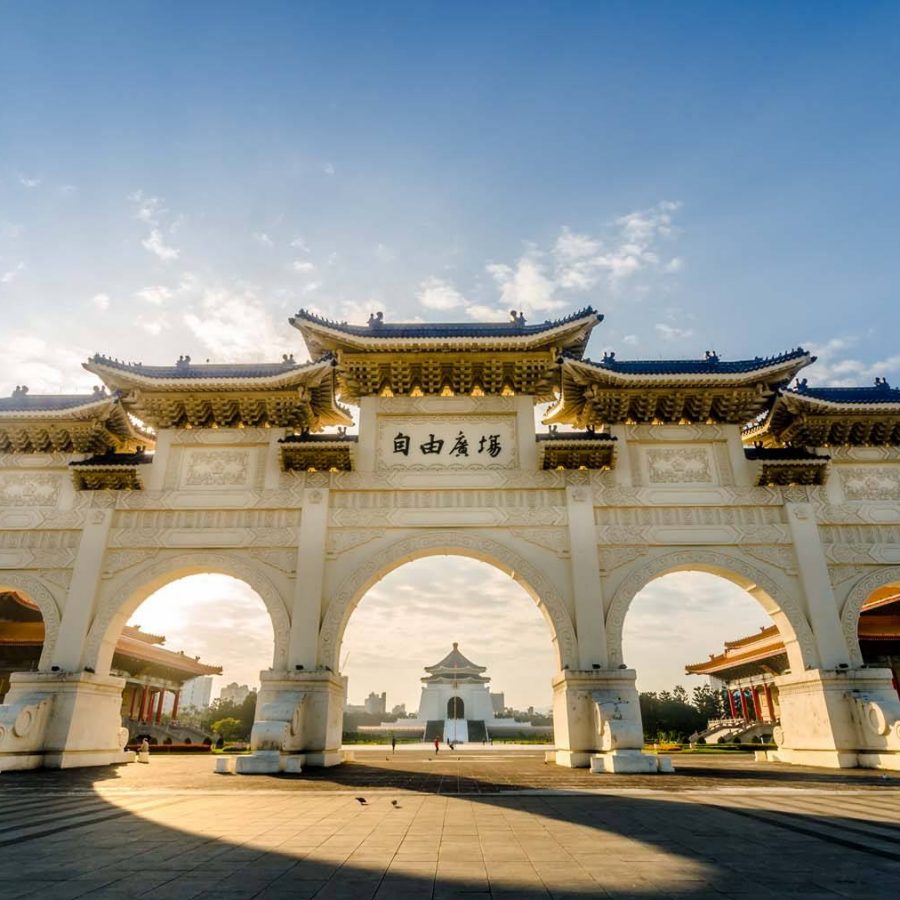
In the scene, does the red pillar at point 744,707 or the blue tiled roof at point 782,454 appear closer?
the blue tiled roof at point 782,454

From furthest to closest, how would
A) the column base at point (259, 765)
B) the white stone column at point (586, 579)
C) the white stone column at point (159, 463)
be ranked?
the white stone column at point (159, 463) < the white stone column at point (586, 579) < the column base at point (259, 765)

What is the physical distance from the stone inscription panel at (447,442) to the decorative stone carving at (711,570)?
3.63 m

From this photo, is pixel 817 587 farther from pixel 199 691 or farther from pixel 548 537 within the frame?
pixel 199 691

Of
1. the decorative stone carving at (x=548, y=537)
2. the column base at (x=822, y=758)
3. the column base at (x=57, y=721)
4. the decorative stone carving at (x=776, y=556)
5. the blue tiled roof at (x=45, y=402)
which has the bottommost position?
the column base at (x=822, y=758)

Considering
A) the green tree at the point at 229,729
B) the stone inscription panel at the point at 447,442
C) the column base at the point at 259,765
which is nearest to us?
the column base at the point at 259,765

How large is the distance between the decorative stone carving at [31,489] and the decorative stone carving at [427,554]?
696 cm

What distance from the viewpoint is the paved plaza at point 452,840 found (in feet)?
11.2

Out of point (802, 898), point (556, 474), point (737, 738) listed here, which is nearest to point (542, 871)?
point (802, 898)

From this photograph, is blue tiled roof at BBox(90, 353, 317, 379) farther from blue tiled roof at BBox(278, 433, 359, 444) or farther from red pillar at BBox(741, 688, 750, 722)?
red pillar at BBox(741, 688, 750, 722)

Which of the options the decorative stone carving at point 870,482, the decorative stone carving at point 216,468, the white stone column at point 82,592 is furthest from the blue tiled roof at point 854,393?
the white stone column at point 82,592

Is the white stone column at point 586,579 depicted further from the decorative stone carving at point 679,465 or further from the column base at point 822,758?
the column base at point 822,758

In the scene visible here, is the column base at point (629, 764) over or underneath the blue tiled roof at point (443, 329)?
underneath

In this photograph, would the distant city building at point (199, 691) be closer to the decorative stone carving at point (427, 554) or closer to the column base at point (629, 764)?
the decorative stone carving at point (427, 554)

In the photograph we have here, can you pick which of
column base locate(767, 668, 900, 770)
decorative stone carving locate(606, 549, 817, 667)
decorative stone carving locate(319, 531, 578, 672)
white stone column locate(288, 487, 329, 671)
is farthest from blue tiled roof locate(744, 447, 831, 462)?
white stone column locate(288, 487, 329, 671)
